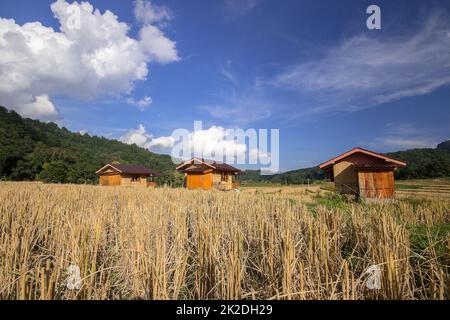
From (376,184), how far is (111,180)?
33.7 metres

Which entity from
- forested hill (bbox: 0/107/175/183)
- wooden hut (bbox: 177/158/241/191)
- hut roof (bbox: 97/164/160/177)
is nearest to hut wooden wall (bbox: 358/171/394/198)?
wooden hut (bbox: 177/158/241/191)

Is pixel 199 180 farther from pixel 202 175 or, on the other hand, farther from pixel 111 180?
pixel 111 180

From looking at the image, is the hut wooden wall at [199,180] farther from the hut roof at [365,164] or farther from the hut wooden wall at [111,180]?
the hut roof at [365,164]

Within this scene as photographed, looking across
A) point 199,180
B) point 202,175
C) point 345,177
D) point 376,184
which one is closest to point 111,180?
point 199,180

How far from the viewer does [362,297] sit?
193 cm

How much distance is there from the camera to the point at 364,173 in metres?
15.8

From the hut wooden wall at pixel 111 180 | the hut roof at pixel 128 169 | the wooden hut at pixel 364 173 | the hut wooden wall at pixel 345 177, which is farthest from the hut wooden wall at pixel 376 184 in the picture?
the hut wooden wall at pixel 111 180

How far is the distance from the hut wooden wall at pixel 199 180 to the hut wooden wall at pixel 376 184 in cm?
1634

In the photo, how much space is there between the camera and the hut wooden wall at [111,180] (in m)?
35.3

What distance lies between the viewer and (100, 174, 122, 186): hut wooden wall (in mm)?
35344

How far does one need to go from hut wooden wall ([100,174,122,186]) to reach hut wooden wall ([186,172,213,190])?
12911 millimetres

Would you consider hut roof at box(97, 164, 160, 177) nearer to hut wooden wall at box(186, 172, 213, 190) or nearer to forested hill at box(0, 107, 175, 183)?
forested hill at box(0, 107, 175, 183)
